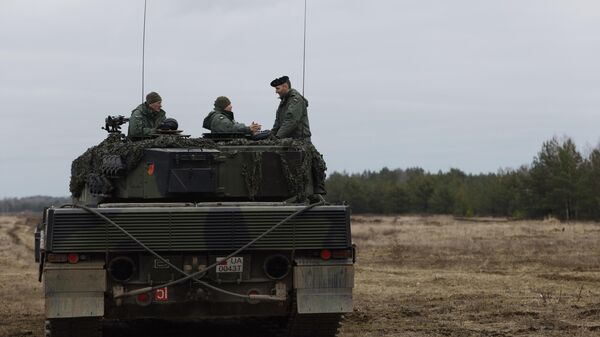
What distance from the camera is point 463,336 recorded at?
1095 centimetres

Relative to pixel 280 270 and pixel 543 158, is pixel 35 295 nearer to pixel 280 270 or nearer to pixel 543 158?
pixel 280 270

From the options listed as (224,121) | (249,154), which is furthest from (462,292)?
(249,154)

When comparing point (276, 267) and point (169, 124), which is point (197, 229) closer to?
point (276, 267)

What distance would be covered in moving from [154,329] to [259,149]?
2.87 metres

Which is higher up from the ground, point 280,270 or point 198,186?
point 198,186

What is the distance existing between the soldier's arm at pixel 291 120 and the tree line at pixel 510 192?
4693 cm

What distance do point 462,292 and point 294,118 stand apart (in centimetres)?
599

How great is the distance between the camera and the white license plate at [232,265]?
31.7 feet

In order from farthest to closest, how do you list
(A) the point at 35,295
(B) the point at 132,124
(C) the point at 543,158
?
(C) the point at 543,158
(A) the point at 35,295
(B) the point at 132,124

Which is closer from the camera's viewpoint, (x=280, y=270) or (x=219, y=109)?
(x=280, y=270)

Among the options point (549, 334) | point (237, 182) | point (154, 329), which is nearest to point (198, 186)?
point (237, 182)

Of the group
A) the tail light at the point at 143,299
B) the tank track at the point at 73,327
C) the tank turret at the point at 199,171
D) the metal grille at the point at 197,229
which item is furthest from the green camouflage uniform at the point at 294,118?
the tank track at the point at 73,327

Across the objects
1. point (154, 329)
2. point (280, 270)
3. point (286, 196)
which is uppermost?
point (286, 196)

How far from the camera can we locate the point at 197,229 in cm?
946
